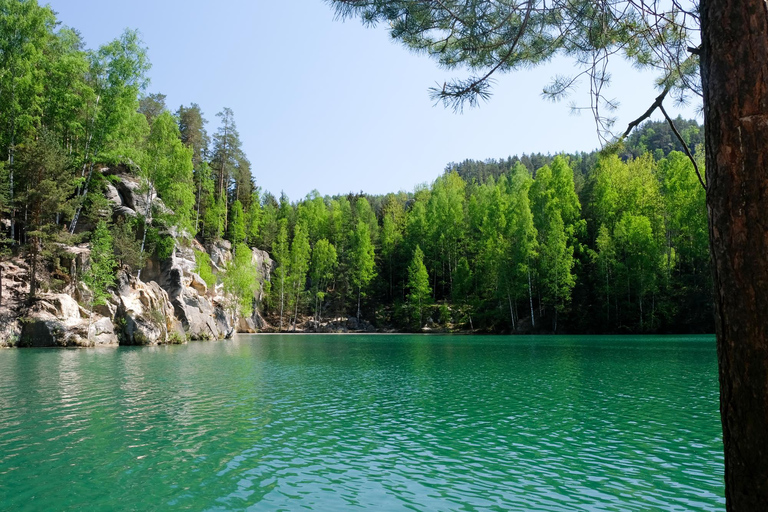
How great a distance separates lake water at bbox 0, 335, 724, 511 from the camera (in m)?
6.50

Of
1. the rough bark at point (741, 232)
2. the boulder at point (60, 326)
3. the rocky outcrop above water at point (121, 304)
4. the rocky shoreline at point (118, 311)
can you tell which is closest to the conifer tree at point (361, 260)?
the rocky outcrop above water at point (121, 304)

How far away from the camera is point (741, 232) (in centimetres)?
247

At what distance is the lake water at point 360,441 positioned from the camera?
21.3 ft

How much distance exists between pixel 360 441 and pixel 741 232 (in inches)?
308

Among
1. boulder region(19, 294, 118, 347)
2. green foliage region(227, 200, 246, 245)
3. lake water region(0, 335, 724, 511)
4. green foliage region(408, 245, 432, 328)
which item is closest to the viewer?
lake water region(0, 335, 724, 511)

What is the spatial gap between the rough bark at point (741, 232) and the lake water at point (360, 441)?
4.22 metres

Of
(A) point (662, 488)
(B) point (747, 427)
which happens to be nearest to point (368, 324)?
(A) point (662, 488)

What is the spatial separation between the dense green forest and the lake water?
472 centimetres

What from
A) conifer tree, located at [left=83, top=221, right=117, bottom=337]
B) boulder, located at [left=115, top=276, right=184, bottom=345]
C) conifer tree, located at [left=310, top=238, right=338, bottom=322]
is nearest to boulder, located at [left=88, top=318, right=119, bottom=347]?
conifer tree, located at [left=83, top=221, right=117, bottom=337]

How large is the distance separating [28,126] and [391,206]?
51.3 m

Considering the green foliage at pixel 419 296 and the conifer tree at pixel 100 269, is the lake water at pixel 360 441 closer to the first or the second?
the conifer tree at pixel 100 269

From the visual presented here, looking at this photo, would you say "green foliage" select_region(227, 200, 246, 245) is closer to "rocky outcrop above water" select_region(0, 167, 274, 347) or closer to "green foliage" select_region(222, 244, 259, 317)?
"green foliage" select_region(222, 244, 259, 317)

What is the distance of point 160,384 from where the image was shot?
15234 millimetres

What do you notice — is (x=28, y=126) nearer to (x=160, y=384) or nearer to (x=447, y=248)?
(x=160, y=384)
